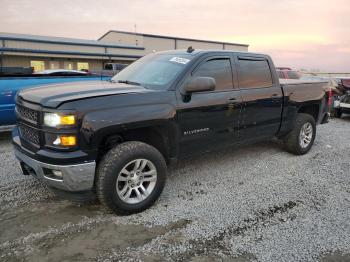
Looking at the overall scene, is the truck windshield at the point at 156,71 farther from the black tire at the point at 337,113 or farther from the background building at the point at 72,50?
the background building at the point at 72,50

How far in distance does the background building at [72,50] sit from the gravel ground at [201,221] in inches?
1000

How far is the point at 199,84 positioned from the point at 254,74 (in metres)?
1.53

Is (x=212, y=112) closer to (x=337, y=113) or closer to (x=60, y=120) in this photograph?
(x=60, y=120)

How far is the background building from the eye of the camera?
28750 mm

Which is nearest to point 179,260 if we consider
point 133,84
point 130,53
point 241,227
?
point 241,227

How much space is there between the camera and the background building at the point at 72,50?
28.8m

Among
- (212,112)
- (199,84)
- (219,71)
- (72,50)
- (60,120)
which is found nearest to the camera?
(60,120)

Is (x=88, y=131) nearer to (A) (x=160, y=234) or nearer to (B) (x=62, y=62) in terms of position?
(A) (x=160, y=234)

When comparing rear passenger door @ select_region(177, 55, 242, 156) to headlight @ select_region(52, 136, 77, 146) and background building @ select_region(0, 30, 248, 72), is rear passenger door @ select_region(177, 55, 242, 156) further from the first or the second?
background building @ select_region(0, 30, 248, 72)

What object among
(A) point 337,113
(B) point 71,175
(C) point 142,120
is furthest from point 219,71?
(A) point 337,113

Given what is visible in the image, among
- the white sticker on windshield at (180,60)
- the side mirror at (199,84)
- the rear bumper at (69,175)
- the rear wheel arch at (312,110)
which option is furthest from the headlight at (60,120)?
the rear wheel arch at (312,110)

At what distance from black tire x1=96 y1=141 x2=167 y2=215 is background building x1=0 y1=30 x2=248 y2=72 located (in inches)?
1020

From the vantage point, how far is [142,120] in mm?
3525

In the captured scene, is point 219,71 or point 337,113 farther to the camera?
point 337,113
